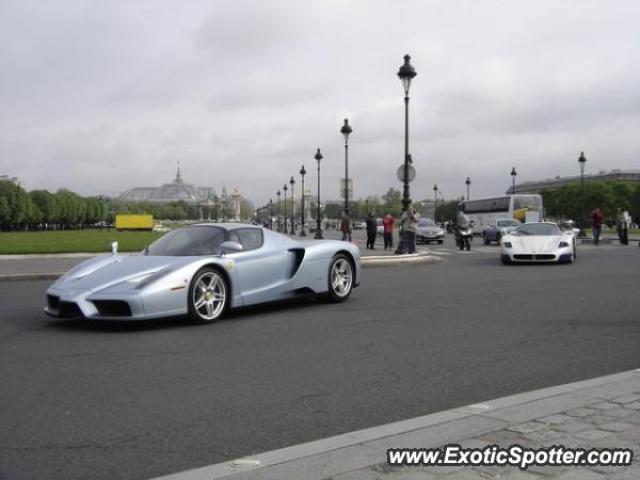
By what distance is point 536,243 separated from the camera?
19250 millimetres

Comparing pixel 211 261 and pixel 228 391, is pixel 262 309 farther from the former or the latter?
pixel 228 391

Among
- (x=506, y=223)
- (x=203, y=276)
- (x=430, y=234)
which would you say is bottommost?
(x=203, y=276)

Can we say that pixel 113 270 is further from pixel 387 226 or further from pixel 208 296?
pixel 387 226

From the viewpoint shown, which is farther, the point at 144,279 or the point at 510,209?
the point at 510,209

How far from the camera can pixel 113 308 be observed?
804 centimetres

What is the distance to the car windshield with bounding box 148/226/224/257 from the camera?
30.2 ft

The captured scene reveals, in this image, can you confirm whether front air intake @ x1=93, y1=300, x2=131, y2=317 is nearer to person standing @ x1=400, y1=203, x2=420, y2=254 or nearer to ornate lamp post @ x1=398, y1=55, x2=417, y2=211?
person standing @ x1=400, y1=203, x2=420, y2=254

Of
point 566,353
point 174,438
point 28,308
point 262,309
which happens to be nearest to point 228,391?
point 174,438

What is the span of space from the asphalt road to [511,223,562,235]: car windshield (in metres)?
9.27

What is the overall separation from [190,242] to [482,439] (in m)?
6.18

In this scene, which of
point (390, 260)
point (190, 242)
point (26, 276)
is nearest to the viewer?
point (190, 242)

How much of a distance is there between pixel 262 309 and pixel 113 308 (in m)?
2.63

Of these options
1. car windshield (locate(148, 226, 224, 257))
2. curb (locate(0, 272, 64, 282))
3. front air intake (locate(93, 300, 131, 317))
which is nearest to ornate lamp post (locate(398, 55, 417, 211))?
curb (locate(0, 272, 64, 282))

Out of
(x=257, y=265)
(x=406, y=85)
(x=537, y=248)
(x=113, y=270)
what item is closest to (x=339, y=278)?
(x=257, y=265)
